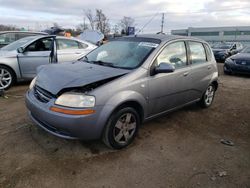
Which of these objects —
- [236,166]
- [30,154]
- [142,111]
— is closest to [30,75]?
[30,154]

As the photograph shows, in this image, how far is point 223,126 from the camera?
4020mm

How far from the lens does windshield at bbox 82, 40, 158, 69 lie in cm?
327

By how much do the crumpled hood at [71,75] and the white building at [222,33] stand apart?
5610 centimetres

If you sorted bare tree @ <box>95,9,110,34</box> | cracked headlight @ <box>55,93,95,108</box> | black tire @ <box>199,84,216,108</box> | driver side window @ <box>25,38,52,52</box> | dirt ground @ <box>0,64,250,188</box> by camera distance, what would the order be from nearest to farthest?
dirt ground @ <box>0,64,250,188</box>, cracked headlight @ <box>55,93,95,108</box>, black tire @ <box>199,84,216,108</box>, driver side window @ <box>25,38,52,52</box>, bare tree @ <box>95,9,110,34</box>

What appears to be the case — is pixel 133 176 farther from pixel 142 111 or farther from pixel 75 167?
pixel 142 111

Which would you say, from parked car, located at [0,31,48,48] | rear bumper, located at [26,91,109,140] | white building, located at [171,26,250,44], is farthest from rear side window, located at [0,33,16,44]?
white building, located at [171,26,250,44]

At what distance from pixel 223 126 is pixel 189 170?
1734 millimetres

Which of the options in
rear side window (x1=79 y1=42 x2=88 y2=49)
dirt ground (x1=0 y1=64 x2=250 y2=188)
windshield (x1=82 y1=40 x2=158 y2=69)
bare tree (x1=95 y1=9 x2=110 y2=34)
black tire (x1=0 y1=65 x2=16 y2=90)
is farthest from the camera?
bare tree (x1=95 y1=9 x2=110 y2=34)

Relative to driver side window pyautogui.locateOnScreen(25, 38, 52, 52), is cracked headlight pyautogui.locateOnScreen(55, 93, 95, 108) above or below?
below

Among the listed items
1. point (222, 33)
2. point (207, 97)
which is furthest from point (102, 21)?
point (207, 97)

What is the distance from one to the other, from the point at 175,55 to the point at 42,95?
7.46 feet

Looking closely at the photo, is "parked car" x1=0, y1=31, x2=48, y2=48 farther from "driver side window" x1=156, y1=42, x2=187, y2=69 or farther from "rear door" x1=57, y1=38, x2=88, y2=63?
"driver side window" x1=156, y1=42, x2=187, y2=69

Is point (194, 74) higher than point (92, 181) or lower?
higher

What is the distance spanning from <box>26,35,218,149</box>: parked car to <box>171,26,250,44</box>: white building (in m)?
54.9
